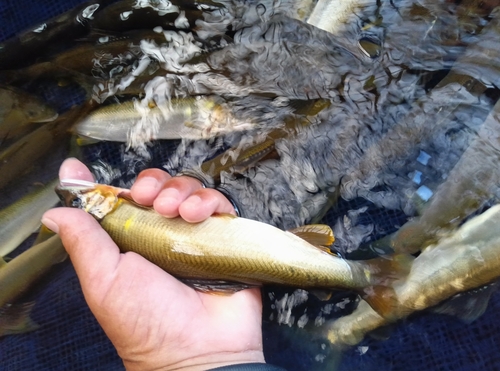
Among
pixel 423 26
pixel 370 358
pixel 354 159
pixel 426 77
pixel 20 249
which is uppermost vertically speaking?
pixel 423 26

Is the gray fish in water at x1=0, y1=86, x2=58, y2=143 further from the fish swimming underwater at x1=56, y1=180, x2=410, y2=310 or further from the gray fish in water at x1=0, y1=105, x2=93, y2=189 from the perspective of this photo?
the fish swimming underwater at x1=56, y1=180, x2=410, y2=310

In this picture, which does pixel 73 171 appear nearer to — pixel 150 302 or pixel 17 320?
pixel 150 302

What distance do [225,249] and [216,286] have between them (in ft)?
0.53

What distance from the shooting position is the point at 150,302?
140cm

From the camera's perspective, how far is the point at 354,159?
1754 mm

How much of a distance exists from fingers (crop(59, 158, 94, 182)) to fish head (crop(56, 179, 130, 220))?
10 cm

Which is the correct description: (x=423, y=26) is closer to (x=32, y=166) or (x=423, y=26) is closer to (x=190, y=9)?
(x=190, y=9)

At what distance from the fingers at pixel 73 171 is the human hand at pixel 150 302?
237mm

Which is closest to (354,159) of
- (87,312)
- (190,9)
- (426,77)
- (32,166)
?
(426,77)

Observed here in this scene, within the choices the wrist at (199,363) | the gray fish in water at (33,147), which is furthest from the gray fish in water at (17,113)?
the wrist at (199,363)

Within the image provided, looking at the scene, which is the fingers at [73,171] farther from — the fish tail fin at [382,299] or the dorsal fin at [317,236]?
the fish tail fin at [382,299]

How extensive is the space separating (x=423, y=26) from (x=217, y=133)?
91 cm

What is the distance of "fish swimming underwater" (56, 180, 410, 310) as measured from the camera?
4.60 feet

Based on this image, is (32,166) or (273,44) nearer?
(273,44)
